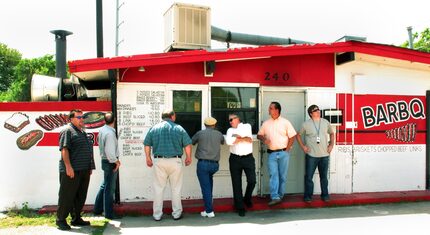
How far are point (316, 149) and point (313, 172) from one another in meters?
0.44

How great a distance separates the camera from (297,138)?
7.94m

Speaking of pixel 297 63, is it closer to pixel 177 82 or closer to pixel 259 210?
pixel 177 82

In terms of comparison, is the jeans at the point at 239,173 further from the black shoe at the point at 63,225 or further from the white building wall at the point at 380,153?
the black shoe at the point at 63,225

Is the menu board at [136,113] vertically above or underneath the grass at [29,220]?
above

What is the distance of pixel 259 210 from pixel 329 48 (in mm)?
3252

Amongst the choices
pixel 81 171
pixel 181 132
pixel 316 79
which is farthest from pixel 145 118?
pixel 316 79

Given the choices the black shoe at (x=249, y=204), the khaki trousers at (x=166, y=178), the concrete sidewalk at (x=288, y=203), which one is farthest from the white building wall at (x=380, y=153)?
the khaki trousers at (x=166, y=178)

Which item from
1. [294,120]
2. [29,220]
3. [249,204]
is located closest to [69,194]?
[29,220]

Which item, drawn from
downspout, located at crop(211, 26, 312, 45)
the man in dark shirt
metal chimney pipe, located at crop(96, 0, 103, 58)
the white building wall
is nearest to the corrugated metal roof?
the white building wall

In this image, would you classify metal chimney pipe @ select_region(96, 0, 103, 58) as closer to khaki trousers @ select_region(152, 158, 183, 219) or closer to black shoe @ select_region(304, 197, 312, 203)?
khaki trousers @ select_region(152, 158, 183, 219)

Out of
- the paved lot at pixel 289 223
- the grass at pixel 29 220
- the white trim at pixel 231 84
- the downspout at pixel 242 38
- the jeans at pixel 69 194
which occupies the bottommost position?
the paved lot at pixel 289 223

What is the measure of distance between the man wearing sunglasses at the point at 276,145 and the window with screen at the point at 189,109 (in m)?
1.19

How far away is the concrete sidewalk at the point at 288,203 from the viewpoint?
7.12 m

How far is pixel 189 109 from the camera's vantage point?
7730mm
